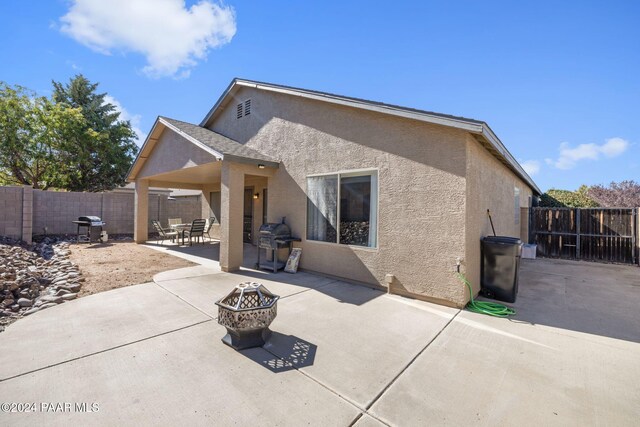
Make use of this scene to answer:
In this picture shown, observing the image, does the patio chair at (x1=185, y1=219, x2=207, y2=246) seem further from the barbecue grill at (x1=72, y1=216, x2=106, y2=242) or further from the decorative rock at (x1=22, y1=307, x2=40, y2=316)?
the decorative rock at (x1=22, y1=307, x2=40, y2=316)

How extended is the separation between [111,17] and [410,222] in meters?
9.88

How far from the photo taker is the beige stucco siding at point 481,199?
4.99 m

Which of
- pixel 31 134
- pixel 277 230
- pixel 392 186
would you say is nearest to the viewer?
pixel 392 186

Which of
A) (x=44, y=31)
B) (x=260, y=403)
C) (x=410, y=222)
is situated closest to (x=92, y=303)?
(x=260, y=403)

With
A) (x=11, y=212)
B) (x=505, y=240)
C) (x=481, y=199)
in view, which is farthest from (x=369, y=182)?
(x=11, y=212)

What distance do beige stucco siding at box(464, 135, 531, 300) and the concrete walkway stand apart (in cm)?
115

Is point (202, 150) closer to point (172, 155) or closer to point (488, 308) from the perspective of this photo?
point (172, 155)

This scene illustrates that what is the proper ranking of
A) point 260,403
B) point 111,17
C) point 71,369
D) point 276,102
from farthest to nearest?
point 276,102 → point 111,17 → point 71,369 → point 260,403

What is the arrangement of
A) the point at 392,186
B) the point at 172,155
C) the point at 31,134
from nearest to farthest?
the point at 392,186, the point at 172,155, the point at 31,134

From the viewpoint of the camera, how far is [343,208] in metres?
6.48

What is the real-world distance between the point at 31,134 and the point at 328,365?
2497cm

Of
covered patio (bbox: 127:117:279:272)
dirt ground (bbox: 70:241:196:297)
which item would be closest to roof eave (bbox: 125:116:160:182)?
covered patio (bbox: 127:117:279:272)

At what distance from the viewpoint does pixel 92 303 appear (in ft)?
15.9

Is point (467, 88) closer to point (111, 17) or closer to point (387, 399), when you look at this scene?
point (387, 399)
